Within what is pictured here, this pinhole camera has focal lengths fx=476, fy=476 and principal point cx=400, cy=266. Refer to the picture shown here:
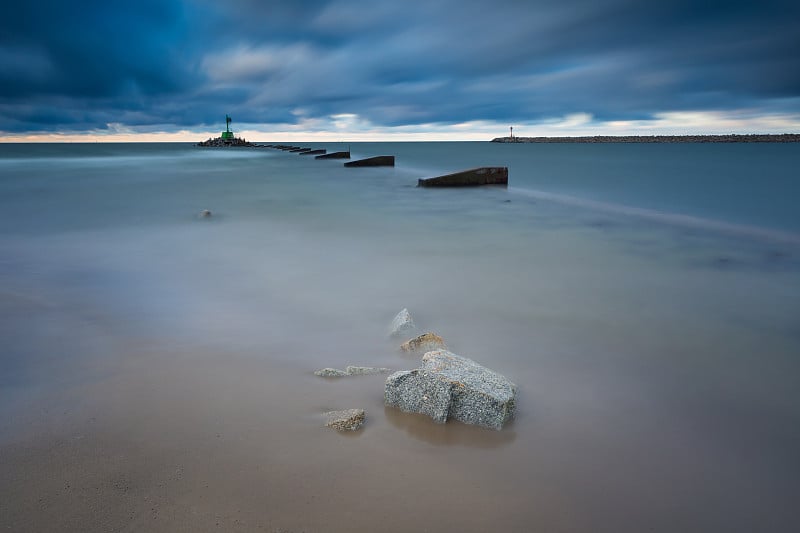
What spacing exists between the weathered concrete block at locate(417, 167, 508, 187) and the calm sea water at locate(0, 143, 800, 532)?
8668 mm

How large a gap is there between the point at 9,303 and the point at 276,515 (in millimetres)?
4199

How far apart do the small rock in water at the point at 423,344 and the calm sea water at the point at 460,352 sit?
0.16 metres

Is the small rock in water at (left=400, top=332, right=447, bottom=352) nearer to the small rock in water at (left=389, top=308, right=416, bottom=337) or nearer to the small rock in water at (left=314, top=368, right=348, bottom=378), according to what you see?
the small rock in water at (left=389, top=308, right=416, bottom=337)

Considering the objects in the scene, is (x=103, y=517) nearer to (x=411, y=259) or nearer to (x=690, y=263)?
(x=411, y=259)

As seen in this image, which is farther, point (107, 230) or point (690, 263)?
point (107, 230)

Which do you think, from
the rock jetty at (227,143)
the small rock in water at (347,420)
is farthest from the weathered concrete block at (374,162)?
the rock jetty at (227,143)

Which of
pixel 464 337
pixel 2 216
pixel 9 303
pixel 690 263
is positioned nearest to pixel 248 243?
pixel 9 303

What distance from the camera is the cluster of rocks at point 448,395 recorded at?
2.51 metres

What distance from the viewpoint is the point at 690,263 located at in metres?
6.65

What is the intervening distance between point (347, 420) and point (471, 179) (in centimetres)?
1588

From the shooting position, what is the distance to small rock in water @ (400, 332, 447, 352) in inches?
135

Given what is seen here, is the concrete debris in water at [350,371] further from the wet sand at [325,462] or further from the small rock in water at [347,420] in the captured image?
the small rock in water at [347,420]

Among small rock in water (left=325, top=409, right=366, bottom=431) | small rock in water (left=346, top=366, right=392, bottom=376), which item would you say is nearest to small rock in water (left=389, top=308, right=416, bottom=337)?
small rock in water (left=346, top=366, right=392, bottom=376)

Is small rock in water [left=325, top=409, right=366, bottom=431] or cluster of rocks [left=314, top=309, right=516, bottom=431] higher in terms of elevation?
cluster of rocks [left=314, top=309, right=516, bottom=431]
